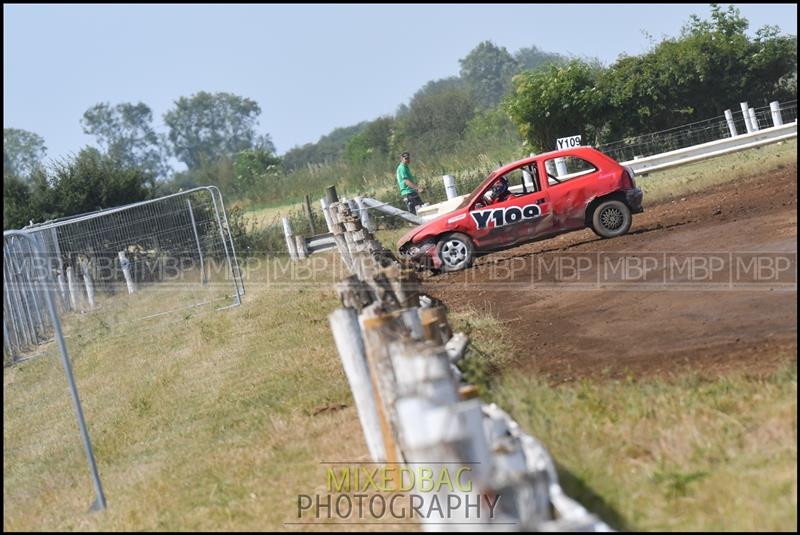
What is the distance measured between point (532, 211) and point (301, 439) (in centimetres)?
928

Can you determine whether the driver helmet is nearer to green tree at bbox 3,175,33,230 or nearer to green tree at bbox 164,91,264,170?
green tree at bbox 3,175,33,230

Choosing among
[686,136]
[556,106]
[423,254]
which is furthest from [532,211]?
[556,106]

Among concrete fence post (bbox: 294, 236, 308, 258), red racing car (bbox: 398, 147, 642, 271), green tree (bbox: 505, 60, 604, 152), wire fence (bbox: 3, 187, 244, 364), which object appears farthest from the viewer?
green tree (bbox: 505, 60, 604, 152)

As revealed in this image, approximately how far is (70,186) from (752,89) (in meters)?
22.1

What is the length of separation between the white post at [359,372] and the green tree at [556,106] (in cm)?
2629

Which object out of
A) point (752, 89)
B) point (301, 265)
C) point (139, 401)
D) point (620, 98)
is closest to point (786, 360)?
point (139, 401)

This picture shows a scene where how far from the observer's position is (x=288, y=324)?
675 inches

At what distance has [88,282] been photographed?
25203mm

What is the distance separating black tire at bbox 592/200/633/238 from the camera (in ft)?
58.5

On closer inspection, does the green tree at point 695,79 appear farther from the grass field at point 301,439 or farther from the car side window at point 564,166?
the grass field at point 301,439

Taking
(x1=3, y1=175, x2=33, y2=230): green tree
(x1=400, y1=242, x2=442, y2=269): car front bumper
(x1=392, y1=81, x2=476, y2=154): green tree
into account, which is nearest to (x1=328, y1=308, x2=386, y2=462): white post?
(x1=400, y1=242, x2=442, y2=269): car front bumper

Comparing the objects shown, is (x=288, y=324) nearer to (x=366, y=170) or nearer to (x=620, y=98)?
(x=620, y=98)

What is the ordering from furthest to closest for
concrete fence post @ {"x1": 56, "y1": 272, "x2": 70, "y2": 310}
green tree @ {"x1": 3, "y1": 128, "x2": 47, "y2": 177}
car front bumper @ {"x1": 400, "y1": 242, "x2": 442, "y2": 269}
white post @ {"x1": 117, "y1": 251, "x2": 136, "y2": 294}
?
green tree @ {"x1": 3, "y1": 128, "x2": 47, "y2": 177} → white post @ {"x1": 117, "y1": 251, "x2": 136, "y2": 294} → concrete fence post @ {"x1": 56, "y1": 272, "x2": 70, "y2": 310} → car front bumper @ {"x1": 400, "y1": 242, "x2": 442, "y2": 269}
